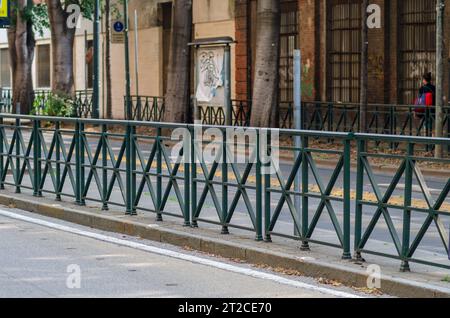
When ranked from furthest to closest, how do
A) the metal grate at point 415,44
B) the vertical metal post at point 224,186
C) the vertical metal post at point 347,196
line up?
1. the metal grate at point 415,44
2. the vertical metal post at point 224,186
3. the vertical metal post at point 347,196

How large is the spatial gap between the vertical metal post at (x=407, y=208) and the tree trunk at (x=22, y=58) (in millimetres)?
33542

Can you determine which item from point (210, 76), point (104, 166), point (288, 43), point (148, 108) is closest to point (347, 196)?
point (104, 166)

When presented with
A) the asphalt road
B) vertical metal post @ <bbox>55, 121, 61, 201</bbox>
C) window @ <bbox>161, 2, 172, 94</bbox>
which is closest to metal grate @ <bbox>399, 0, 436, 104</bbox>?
window @ <bbox>161, 2, 172, 94</bbox>

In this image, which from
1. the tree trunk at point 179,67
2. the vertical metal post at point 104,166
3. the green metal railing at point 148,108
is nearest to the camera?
the vertical metal post at point 104,166

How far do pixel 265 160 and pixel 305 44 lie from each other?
22384 millimetres

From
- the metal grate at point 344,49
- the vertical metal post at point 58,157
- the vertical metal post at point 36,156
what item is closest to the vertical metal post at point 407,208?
the vertical metal post at point 58,157

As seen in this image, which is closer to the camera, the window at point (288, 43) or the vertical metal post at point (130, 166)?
the vertical metal post at point (130, 166)

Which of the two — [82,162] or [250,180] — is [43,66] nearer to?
[82,162]

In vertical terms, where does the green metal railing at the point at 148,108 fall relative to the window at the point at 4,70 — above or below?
below

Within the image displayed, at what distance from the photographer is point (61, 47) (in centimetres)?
3919

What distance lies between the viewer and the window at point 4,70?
5922 centimetres

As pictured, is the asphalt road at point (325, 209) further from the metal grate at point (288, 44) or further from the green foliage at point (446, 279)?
the metal grate at point (288, 44)

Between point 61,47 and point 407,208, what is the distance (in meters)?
30.3
